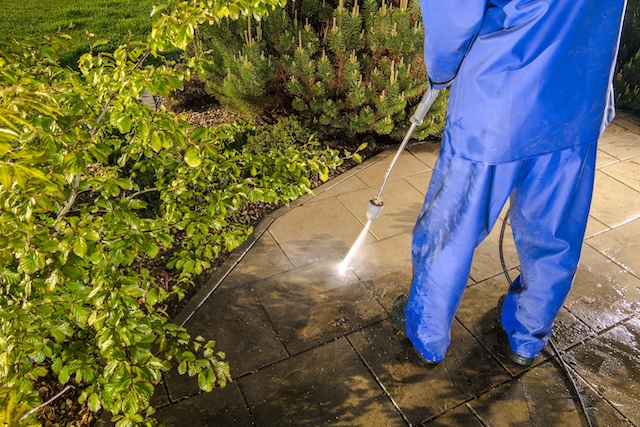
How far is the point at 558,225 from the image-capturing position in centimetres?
199

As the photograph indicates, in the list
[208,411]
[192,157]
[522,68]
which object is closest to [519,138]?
[522,68]

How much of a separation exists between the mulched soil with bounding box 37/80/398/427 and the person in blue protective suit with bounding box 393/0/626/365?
3.84 ft

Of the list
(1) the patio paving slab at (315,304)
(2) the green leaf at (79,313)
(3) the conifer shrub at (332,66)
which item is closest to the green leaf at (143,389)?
(2) the green leaf at (79,313)

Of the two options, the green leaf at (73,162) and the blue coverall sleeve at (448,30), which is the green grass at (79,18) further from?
the blue coverall sleeve at (448,30)

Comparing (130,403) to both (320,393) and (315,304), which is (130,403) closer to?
(320,393)

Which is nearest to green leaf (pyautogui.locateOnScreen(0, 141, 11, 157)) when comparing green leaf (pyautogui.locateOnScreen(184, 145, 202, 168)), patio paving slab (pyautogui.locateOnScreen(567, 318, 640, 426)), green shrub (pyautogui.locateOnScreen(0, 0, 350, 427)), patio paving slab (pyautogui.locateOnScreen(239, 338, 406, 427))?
green shrub (pyautogui.locateOnScreen(0, 0, 350, 427))

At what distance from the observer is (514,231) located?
2.15 m

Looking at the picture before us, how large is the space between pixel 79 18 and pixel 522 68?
25.1 feet

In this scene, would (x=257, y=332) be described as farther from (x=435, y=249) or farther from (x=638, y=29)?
(x=638, y=29)

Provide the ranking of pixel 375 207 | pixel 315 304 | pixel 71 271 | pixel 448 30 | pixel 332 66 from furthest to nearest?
pixel 332 66, pixel 315 304, pixel 375 207, pixel 448 30, pixel 71 271

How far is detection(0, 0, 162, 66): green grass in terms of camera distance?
6.57m

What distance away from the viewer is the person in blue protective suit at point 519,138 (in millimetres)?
1624

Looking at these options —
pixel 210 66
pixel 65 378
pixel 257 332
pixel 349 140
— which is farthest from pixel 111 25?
pixel 65 378

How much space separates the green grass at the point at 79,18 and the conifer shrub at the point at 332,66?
296 centimetres
